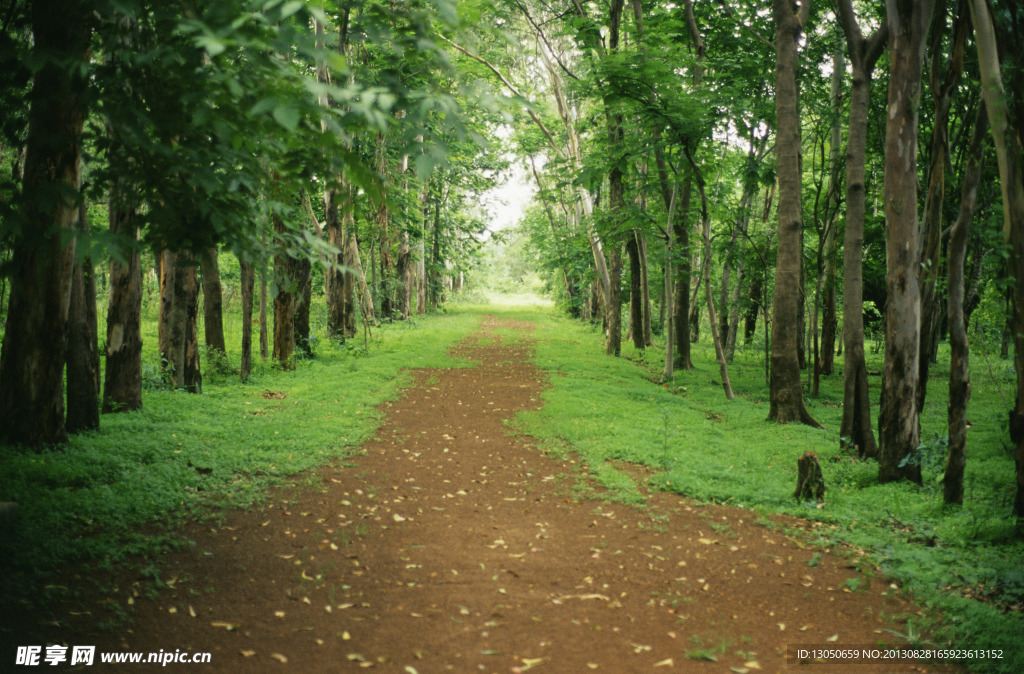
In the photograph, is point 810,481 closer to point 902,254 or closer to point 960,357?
point 960,357

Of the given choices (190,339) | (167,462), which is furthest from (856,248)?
(190,339)

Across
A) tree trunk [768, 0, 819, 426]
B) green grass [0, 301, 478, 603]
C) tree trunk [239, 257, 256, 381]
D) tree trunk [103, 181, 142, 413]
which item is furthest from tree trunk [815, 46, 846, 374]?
tree trunk [103, 181, 142, 413]

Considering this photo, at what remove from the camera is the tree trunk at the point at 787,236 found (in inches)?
369

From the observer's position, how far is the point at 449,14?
286 centimetres

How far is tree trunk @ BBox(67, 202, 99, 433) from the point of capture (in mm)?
6315

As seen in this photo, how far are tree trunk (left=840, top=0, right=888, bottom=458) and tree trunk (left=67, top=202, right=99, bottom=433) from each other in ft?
29.0

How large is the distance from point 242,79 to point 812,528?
587 cm

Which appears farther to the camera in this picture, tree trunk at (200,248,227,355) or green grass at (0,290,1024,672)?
tree trunk at (200,248,227,355)

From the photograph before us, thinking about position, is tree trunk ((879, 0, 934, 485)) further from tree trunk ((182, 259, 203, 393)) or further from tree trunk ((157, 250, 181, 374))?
tree trunk ((182, 259, 203, 393))

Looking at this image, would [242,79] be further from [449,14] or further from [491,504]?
[491,504]

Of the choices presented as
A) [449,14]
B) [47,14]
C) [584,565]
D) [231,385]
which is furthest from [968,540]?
[231,385]

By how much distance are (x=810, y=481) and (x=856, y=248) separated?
370 cm

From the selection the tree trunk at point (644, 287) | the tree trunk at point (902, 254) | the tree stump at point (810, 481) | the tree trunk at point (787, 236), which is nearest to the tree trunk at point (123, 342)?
the tree stump at point (810, 481)

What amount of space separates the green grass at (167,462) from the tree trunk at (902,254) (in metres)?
6.32
